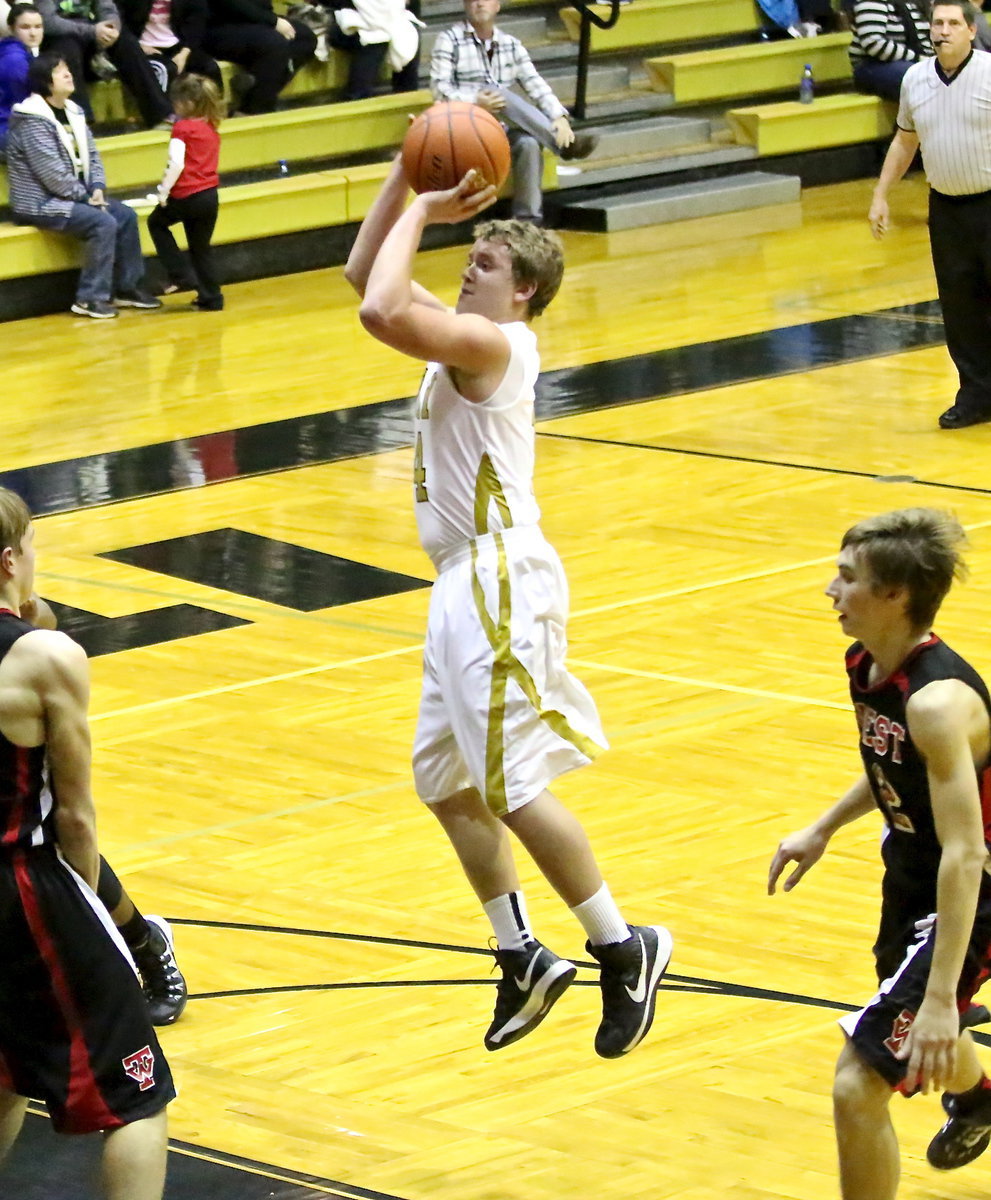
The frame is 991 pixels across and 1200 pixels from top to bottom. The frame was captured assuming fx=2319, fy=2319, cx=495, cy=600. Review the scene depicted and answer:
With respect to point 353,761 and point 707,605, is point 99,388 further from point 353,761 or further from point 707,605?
point 353,761

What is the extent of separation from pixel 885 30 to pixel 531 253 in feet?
45.3

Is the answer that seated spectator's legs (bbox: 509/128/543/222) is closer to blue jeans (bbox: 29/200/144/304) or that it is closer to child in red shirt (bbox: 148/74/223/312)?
child in red shirt (bbox: 148/74/223/312)

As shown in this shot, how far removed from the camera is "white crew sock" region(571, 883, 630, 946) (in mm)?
4227

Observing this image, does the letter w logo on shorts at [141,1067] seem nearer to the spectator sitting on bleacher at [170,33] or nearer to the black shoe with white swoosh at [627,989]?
the black shoe with white swoosh at [627,989]

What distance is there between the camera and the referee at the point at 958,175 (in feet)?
32.2

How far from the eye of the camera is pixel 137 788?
636 cm

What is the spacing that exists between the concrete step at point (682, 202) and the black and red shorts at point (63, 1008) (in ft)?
42.3

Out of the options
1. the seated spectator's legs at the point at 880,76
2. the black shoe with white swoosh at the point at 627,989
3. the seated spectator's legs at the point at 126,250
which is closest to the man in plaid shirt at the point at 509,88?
the seated spectator's legs at the point at 126,250

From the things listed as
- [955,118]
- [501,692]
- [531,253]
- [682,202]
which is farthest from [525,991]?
[682,202]

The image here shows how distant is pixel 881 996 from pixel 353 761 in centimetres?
317

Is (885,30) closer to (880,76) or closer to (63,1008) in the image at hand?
(880,76)

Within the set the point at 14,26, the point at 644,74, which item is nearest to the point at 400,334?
the point at 14,26

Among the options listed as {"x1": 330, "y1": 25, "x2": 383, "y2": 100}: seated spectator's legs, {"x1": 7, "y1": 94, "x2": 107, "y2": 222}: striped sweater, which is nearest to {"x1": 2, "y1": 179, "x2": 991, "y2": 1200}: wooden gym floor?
{"x1": 7, "y1": 94, "x2": 107, "y2": 222}: striped sweater

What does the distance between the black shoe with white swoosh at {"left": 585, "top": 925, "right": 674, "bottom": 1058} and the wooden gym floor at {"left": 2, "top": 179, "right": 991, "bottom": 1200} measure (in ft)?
0.54
